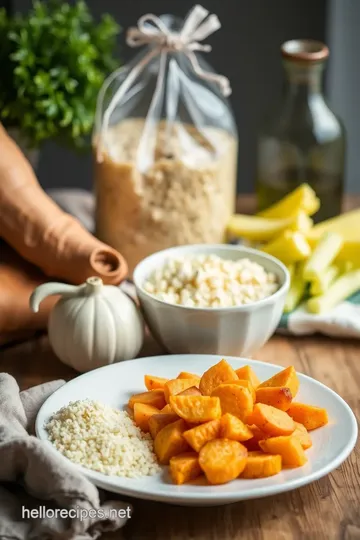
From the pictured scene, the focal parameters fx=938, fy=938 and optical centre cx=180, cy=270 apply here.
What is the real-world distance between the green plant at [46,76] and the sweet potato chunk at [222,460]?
0.99 m

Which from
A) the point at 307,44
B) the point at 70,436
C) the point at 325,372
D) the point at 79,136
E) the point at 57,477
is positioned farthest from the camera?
the point at 79,136

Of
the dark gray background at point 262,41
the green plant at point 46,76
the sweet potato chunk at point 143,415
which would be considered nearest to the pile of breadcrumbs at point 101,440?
the sweet potato chunk at point 143,415

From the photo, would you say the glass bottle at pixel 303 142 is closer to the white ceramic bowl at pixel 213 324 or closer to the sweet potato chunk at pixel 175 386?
the white ceramic bowl at pixel 213 324

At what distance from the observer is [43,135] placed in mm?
1978

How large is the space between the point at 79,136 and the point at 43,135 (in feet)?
0.43

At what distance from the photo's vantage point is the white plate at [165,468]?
3.71ft

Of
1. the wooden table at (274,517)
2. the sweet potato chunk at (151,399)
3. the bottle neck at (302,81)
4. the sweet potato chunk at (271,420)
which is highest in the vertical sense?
the bottle neck at (302,81)

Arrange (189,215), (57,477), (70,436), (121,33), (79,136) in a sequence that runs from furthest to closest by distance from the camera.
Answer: (121,33) < (79,136) < (189,215) < (70,436) < (57,477)

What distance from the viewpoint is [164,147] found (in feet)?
5.98

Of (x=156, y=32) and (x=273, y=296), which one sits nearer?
(x=273, y=296)

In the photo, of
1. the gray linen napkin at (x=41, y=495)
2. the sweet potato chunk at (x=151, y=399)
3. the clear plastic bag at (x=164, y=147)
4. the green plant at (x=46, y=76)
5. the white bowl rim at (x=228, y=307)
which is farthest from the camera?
the green plant at (x=46, y=76)

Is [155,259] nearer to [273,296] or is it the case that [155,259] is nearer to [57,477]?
[273,296]

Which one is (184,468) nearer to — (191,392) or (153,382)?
(191,392)

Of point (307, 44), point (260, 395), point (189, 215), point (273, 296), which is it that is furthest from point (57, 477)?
point (307, 44)
